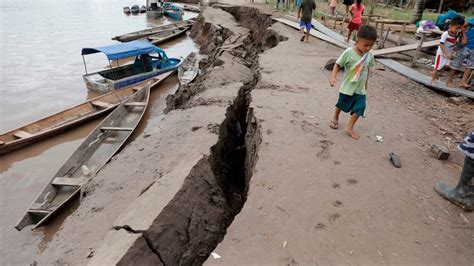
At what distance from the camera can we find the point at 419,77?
749cm

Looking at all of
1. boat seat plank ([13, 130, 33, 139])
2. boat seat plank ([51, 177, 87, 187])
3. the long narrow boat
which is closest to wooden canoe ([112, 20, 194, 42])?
the long narrow boat

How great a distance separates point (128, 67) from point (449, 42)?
10.9 m

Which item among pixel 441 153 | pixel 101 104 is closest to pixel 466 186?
pixel 441 153

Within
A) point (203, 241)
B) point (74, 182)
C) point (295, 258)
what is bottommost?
point (74, 182)

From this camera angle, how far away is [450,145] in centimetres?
475

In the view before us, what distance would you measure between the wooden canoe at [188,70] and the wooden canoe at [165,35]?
5.20 m

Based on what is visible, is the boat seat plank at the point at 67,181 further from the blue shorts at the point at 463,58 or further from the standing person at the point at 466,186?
the blue shorts at the point at 463,58

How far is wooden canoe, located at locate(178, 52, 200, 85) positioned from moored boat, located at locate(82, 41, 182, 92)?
0.32 metres

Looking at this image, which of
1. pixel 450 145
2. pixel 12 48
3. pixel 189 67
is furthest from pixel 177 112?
pixel 12 48

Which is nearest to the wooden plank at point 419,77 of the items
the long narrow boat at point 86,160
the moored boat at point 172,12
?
the long narrow boat at point 86,160

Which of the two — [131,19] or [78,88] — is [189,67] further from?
[131,19]

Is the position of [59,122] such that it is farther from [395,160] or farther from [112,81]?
[395,160]

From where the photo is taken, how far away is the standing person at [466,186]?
3.18 m

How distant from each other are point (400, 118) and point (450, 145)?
3.18 ft
